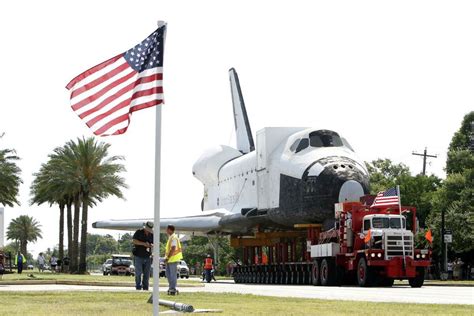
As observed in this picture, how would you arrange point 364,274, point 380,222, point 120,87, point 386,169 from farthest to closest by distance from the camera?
point 386,169 < point 380,222 < point 364,274 < point 120,87

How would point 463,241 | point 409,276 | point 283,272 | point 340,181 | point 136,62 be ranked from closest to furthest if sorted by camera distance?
point 136,62
point 409,276
point 340,181
point 283,272
point 463,241

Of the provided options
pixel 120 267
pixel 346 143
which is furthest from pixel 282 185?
pixel 120 267

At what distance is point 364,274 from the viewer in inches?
1062

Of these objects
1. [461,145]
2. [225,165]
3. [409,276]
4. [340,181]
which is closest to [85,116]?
[409,276]

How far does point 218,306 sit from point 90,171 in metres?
48.6

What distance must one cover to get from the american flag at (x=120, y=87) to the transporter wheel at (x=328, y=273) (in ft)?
59.4

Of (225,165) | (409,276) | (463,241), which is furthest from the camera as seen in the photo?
(463,241)

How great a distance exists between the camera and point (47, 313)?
1220 cm

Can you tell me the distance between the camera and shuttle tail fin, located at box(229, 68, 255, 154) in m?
44.4

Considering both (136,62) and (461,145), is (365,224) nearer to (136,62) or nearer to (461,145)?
(136,62)

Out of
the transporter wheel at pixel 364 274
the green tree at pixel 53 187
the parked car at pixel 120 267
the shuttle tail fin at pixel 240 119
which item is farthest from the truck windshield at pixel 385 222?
the green tree at pixel 53 187

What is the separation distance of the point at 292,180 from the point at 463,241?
1811cm

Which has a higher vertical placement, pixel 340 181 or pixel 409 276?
pixel 340 181

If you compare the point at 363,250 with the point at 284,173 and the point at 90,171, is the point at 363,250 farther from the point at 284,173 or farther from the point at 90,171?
the point at 90,171
